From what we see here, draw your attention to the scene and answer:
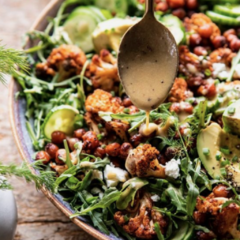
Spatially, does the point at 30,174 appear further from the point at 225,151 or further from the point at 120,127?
the point at 225,151

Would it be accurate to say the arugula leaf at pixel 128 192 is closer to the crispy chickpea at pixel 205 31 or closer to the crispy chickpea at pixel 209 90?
the crispy chickpea at pixel 209 90

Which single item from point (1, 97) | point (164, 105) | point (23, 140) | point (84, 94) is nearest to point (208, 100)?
point (164, 105)

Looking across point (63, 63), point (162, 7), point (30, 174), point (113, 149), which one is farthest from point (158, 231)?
point (162, 7)

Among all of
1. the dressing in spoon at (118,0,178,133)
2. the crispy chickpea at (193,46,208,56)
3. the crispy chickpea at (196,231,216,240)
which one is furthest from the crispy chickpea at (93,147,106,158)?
the crispy chickpea at (193,46,208,56)

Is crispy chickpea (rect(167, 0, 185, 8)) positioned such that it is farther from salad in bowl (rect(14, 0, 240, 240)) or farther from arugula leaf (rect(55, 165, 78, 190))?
arugula leaf (rect(55, 165, 78, 190))

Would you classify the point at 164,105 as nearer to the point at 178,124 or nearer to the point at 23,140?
the point at 178,124

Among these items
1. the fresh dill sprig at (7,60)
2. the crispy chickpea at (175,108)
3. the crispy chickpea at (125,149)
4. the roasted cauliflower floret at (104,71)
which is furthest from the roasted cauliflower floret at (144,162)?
the fresh dill sprig at (7,60)
